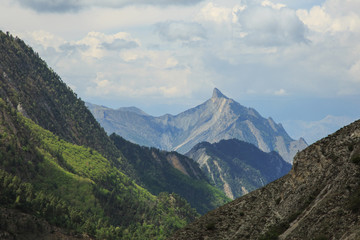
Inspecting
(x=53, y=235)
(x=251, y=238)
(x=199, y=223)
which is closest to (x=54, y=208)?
(x=53, y=235)

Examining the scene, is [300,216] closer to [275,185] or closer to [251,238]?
[251,238]

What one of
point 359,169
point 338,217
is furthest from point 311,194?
point 338,217

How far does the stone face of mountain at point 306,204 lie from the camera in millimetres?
48500

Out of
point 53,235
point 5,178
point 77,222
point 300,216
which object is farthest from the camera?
point 77,222

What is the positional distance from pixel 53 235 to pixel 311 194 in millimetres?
111767

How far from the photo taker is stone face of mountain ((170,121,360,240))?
159 ft

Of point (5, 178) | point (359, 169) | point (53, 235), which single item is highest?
point (5, 178)

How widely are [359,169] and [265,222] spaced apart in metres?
17.2

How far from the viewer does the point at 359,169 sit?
53219 millimetres

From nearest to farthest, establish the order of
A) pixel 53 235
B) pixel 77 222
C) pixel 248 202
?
pixel 248 202, pixel 53 235, pixel 77 222

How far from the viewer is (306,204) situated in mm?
59812

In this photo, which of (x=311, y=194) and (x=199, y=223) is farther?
(x=199, y=223)

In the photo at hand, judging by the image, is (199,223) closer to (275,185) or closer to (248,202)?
(248,202)

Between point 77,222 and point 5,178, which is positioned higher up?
point 5,178
